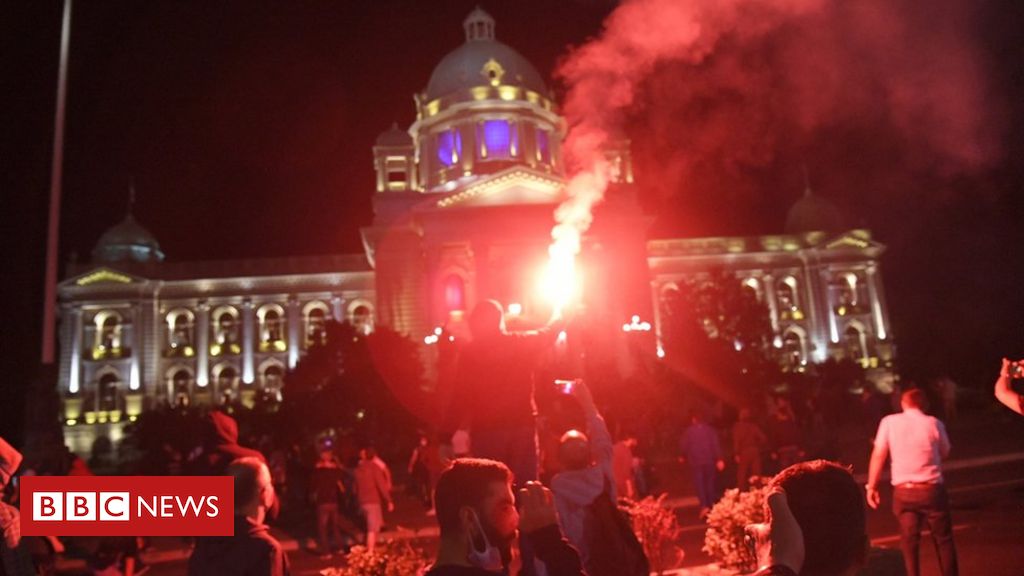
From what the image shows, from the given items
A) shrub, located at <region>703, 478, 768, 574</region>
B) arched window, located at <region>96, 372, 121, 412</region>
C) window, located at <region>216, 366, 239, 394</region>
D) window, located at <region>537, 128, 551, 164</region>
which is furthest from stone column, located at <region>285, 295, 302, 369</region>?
shrub, located at <region>703, 478, 768, 574</region>

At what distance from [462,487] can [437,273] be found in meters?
40.5

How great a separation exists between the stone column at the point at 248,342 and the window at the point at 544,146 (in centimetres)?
2232

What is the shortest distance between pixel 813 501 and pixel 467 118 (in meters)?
50.8

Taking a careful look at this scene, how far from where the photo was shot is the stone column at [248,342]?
5053 cm

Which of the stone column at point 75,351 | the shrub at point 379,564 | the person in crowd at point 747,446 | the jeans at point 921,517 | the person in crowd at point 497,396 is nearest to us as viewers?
the person in crowd at point 497,396

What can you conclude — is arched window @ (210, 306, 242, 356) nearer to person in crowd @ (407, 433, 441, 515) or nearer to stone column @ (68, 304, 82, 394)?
stone column @ (68, 304, 82, 394)

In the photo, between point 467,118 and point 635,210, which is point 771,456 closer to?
point 635,210

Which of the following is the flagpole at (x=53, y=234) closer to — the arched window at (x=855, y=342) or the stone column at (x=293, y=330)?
the stone column at (x=293, y=330)

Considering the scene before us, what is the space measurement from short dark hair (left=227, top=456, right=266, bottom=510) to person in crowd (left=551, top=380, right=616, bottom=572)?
1.80 metres

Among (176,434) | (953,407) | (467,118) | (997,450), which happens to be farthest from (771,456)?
(467,118)

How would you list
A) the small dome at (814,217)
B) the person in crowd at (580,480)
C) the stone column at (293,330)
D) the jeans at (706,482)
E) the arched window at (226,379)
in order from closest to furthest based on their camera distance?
the person in crowd at (580,480), the jeans at (706,482), the arched window at (226,379), the stone column at (293,330), the small dome at (814,217)

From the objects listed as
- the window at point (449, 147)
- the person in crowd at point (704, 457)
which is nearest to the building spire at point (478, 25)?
the window at point (449, 147)

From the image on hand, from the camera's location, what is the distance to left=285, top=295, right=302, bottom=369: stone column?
50875mm

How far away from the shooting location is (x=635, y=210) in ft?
151
